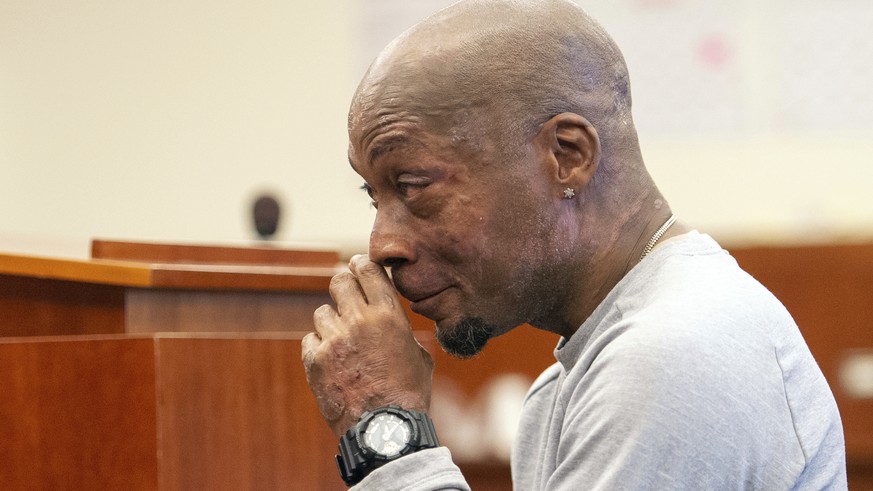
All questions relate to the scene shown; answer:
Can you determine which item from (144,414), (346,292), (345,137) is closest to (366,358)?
(346,292)

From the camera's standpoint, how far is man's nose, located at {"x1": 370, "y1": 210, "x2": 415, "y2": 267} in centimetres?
139

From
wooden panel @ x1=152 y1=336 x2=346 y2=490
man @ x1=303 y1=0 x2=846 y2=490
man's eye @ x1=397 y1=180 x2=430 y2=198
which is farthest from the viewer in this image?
wooden panel @ x1=152 y1=336 x2=346 y2=490

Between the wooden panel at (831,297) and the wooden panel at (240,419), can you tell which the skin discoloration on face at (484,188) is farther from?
the wooden panel at (831,297)

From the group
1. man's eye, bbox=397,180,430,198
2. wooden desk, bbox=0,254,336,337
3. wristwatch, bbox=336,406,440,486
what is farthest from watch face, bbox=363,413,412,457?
wooden desk, bbox=0,254,336,337

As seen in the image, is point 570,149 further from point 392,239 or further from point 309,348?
point 309,348

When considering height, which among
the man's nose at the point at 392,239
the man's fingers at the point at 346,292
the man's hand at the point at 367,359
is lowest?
the man's hand at the point at 367,359

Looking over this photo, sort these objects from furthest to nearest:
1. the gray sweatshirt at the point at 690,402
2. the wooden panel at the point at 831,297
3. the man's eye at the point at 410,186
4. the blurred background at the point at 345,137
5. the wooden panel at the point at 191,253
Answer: the blurred background at the point at 345,137, the wooden panel at the point at 831,297, the wooden panel at the point at 191,253, the man's eye at the point at 410,186, the gray sweatshirt at the point at 690,402

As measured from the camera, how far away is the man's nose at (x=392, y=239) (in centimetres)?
139

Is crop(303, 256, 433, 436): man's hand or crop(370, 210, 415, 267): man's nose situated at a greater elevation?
crop(370, 210, 415, 267): man's nose

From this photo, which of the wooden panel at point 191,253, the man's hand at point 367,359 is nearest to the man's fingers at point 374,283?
the man's hand at point 367,359

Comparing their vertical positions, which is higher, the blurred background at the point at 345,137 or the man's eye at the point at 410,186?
the blurred background at the point at 345,137

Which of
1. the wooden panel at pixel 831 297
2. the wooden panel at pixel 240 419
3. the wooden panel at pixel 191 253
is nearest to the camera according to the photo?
the wooden panel at pixel 240 419

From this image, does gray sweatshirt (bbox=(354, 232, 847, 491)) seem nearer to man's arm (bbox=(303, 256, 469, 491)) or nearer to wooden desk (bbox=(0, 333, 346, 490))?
man's arm (bbox=(303, 256, 469, 491))

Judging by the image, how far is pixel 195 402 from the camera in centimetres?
157
